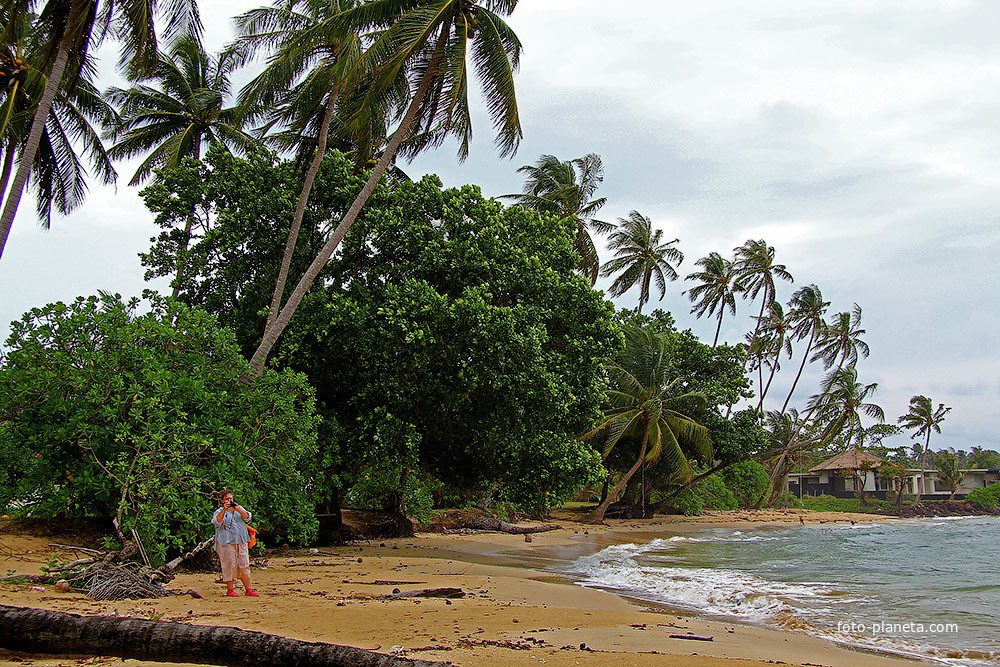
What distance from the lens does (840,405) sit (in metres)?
44.9

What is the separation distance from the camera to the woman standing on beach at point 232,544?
27.5ft

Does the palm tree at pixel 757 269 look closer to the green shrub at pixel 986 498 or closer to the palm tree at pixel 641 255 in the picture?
the palm tree at pixel 641 255

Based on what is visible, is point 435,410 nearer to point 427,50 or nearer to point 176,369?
point 176,369

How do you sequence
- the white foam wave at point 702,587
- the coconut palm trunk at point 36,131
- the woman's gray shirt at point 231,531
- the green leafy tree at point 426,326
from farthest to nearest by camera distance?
the green leafy tree at point 426,326 < the coconut palm trunk at point 36,131 < the white foam wave at point 702,587 < the woman's gray shirt at point 231,531

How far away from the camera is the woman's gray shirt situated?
8.57 m

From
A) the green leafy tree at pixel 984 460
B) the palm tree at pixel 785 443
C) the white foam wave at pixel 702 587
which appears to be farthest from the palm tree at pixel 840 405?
the green leafy tree at pixel 984 460

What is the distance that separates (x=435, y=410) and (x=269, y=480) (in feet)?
13.2

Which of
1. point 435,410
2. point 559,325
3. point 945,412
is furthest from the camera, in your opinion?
point 945,412

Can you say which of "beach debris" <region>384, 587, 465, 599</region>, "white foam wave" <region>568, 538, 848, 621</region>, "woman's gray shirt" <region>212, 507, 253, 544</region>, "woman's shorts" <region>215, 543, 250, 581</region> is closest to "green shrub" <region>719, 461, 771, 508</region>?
"white foam wave" <region>568, 538, 848, 621</region>

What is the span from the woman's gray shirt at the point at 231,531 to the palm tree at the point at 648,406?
2191cm

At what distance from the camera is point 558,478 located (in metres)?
15.0

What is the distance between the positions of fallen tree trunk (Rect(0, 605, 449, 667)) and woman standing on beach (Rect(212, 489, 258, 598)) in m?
3.83

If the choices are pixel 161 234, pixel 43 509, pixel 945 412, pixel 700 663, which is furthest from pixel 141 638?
pixel 945 412

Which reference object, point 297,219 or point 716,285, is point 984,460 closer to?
point 716,285
